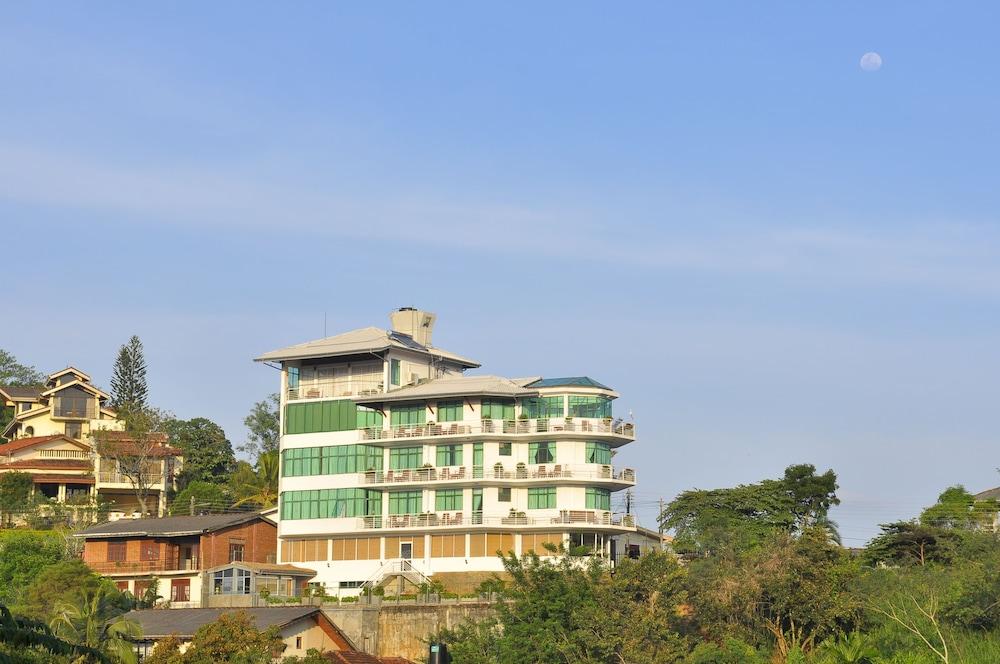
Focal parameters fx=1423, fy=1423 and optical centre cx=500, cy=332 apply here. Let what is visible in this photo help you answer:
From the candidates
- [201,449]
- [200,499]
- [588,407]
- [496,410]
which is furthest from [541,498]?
[201,449]

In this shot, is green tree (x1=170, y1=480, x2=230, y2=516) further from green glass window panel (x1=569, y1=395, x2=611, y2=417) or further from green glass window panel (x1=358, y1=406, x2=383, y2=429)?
green glass window panel (x1=569, y1=395, x2=611, y2=417)

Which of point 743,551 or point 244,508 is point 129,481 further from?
point 743,551

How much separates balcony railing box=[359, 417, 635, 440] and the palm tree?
760 inches

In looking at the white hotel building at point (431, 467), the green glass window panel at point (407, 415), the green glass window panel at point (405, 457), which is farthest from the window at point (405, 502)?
the green glass window panel at point (407, 415)

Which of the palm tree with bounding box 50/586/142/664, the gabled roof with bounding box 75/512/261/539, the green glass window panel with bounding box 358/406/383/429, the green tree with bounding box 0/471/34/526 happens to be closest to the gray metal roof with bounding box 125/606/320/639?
the palm tree with bounding box 50/586/142/664

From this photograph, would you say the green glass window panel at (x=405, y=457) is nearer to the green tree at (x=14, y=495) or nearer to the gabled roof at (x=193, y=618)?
the gabled roof at (x=193, y=618)

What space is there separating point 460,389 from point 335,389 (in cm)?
860

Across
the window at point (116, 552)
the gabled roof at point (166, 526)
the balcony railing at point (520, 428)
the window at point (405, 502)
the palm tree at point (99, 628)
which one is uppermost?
the balcony railing at point (520, 428)

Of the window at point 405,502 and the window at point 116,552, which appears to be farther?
the window at point 116,552

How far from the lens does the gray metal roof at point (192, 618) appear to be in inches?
2479

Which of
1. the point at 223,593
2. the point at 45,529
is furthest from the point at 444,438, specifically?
the point at 45,529

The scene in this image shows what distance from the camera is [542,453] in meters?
76.8

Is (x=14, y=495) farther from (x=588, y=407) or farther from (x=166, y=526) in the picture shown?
(x=588, y=407)

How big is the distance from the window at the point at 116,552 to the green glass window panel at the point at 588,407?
26.9 metres
